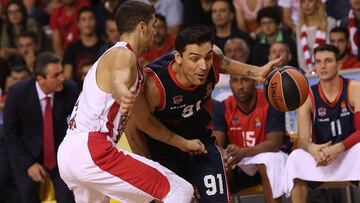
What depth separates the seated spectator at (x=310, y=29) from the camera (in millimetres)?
9743

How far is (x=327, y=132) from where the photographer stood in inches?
298

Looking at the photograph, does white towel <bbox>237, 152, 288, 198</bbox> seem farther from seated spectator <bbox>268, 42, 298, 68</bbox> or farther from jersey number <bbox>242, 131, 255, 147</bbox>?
seated spectator <bbox>268, 42, 298, 68</bbox>

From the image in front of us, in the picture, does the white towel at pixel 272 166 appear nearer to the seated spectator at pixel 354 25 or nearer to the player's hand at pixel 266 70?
the player's hand at pixel 266 70

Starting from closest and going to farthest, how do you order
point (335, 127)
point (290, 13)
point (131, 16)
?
point (131, 16) < point (335, 127) < point (290, 13)

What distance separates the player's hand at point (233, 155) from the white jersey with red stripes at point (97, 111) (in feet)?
6.41

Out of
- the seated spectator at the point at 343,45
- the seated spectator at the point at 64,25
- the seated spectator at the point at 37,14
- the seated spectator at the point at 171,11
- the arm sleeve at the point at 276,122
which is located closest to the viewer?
the arm sleeve at the point at 276,122

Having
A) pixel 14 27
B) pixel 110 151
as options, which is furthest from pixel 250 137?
pixel 14 27

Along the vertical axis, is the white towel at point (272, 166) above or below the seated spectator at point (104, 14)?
below

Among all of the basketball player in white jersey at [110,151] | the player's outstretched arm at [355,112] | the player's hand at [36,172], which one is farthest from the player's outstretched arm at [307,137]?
the player's hand at [36,172]

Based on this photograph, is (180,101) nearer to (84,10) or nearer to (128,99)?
(128,99)

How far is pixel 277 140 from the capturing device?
7785 millimetres

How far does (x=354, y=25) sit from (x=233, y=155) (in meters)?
2.64

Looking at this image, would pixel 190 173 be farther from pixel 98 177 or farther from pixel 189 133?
pixel 98 177

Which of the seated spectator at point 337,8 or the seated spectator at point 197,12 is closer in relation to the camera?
the seated spectator at point 337,8
